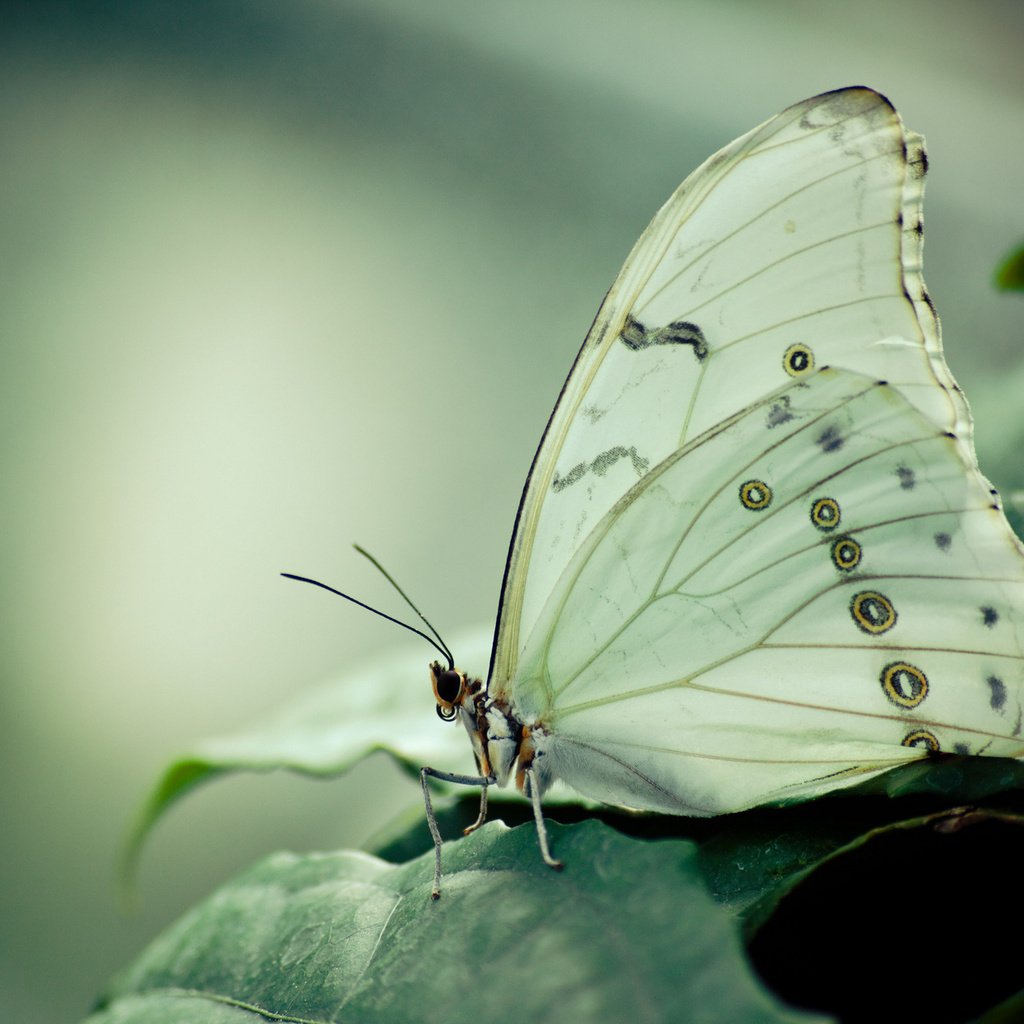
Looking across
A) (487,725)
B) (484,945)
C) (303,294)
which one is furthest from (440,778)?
(303,294)

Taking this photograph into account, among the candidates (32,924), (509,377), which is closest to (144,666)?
(32,924)

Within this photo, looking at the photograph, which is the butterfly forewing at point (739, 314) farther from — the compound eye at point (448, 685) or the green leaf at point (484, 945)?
the green leaf at point (484, 945)

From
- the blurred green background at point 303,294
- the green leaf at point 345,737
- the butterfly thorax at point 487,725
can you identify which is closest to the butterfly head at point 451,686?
the butterfly thorax at point 487,725

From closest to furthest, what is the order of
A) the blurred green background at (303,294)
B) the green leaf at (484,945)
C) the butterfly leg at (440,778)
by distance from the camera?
the green leaf at (484,945) < the butterfly leg at (440,778) < the blurred green background at (303,294)

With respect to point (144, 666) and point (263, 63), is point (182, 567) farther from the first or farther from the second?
point (263, 63)

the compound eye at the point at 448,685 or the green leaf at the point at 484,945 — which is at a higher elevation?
the compound eye at the point at 448,685

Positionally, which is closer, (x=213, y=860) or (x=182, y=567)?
(x=213, y=860)
